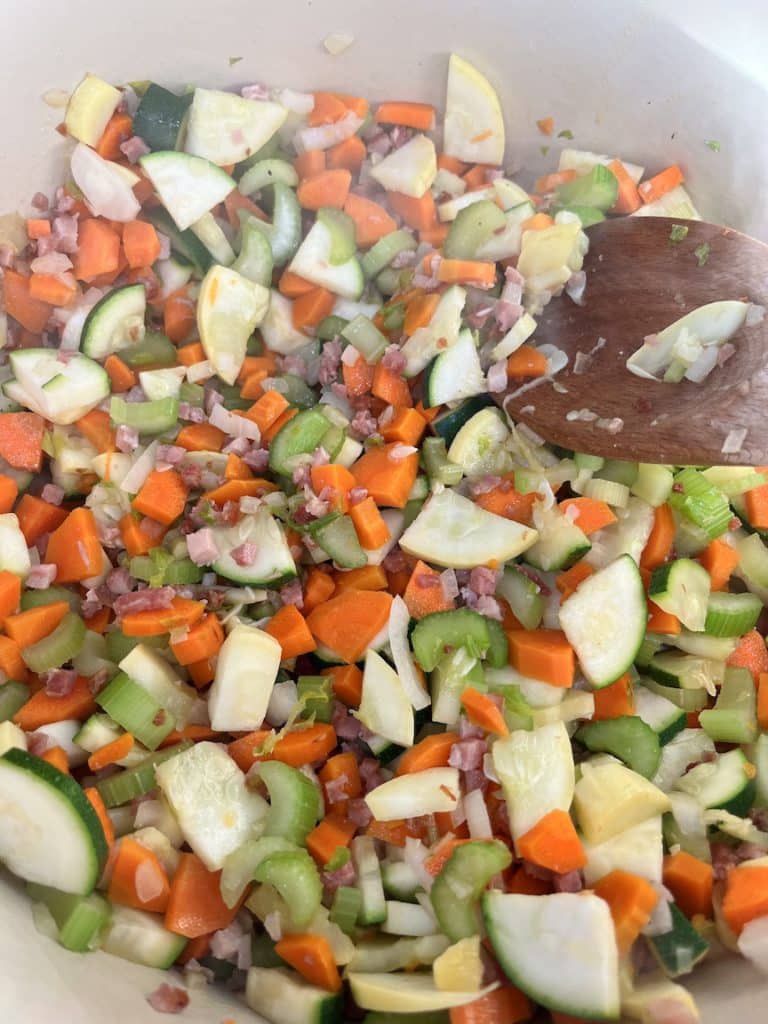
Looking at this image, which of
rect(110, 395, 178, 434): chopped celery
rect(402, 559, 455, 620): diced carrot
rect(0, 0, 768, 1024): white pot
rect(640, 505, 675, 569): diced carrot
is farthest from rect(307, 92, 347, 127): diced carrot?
rect(640, 505, 675, 569): diced carrot

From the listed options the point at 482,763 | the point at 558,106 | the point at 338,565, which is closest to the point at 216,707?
the point at 338,565

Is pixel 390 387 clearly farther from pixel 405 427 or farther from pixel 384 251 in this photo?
pixel 384 251

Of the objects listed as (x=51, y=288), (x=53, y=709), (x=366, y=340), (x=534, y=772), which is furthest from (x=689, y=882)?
(x=51, y=288)

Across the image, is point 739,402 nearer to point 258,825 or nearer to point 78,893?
point 258,825

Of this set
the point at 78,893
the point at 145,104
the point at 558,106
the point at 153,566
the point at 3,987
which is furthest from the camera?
the point at 558,106

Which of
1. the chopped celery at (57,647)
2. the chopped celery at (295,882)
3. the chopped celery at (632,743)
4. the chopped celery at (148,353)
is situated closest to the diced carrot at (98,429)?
the chopped celery at (148,353)

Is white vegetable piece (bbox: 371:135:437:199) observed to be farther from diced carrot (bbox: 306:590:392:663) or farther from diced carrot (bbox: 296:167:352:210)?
diced carrot (bbox: 306:590:392:663)

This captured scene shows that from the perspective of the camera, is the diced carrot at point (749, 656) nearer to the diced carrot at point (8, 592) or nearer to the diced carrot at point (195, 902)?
the diced carrot at point (195, 902)
